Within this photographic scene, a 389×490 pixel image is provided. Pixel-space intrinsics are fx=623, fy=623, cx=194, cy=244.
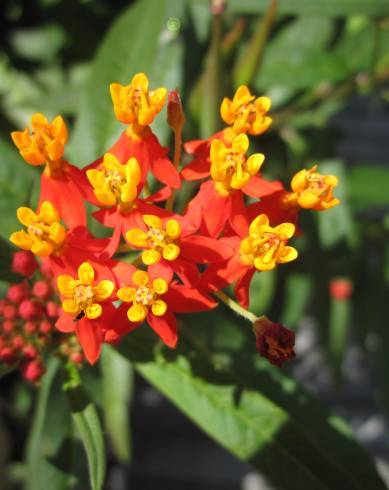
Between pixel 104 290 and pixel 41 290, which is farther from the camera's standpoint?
pixel 41 290

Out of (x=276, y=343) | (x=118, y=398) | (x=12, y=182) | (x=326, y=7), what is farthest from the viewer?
(x=118, y=398)

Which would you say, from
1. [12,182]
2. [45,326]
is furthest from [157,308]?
[12,182]

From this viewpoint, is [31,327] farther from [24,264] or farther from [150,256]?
[150,256]

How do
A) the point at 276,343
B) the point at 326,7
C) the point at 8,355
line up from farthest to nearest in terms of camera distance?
the point at 326,7, the point at 8,355, the point at 276,343

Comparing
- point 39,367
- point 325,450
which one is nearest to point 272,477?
point 325,450

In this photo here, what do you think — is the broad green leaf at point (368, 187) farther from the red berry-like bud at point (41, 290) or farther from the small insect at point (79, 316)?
the small insect at point (79, 316)

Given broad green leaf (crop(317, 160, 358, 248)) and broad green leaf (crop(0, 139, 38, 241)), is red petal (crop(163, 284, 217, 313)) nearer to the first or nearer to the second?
broad green leaf (crop(0, 139, 38, 241))

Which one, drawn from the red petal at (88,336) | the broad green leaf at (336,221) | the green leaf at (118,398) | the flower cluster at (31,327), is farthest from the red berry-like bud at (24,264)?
the broad green leaf at (336,221)
